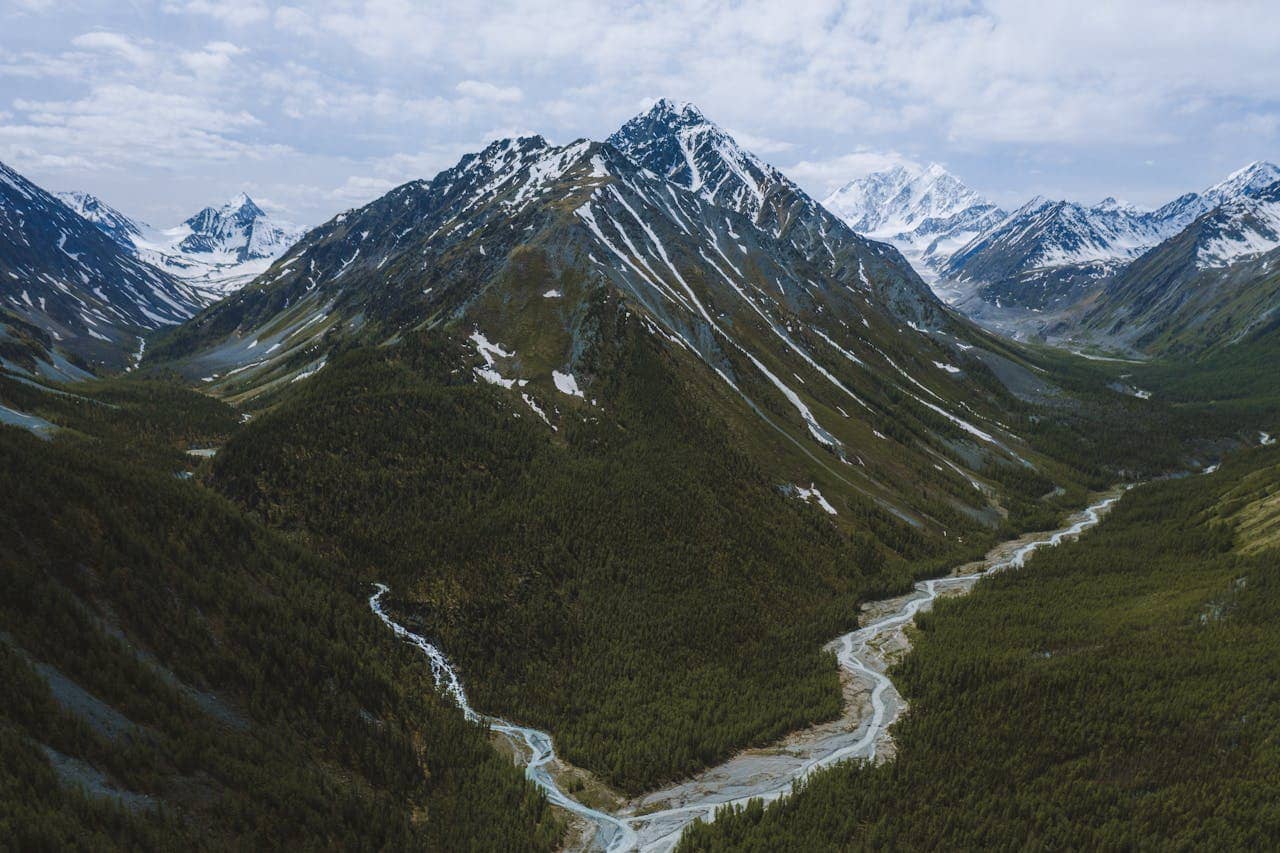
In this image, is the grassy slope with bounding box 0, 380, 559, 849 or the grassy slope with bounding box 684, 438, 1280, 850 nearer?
the grassy slope with bounding box 0, 380, 559, 849

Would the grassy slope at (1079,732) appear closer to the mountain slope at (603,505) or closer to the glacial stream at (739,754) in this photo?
the glacial stream at (739,754)

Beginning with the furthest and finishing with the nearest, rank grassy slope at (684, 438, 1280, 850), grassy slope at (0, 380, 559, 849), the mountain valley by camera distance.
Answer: grassy slope at (684, 438, 1280, 850), the mountain valley, grassy slope at (0, 380, 559, 849)

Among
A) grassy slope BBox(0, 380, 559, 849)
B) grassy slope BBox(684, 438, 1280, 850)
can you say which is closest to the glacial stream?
grassy slope BBox(684, 438, 1280, 850)

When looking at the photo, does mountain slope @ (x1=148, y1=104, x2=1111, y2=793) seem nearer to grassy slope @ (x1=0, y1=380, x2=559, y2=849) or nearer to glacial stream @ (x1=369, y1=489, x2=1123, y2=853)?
glacial stream @ (x1=369, y1=489, x2=1123, y2=853)

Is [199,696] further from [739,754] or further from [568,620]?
[739,754]

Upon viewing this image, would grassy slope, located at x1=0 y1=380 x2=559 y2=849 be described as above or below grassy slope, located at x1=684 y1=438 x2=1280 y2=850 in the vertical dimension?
above

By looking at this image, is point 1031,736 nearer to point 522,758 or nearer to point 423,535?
point 522,758

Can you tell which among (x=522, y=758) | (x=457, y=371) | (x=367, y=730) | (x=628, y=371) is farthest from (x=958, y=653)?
(x=457, y=371)
